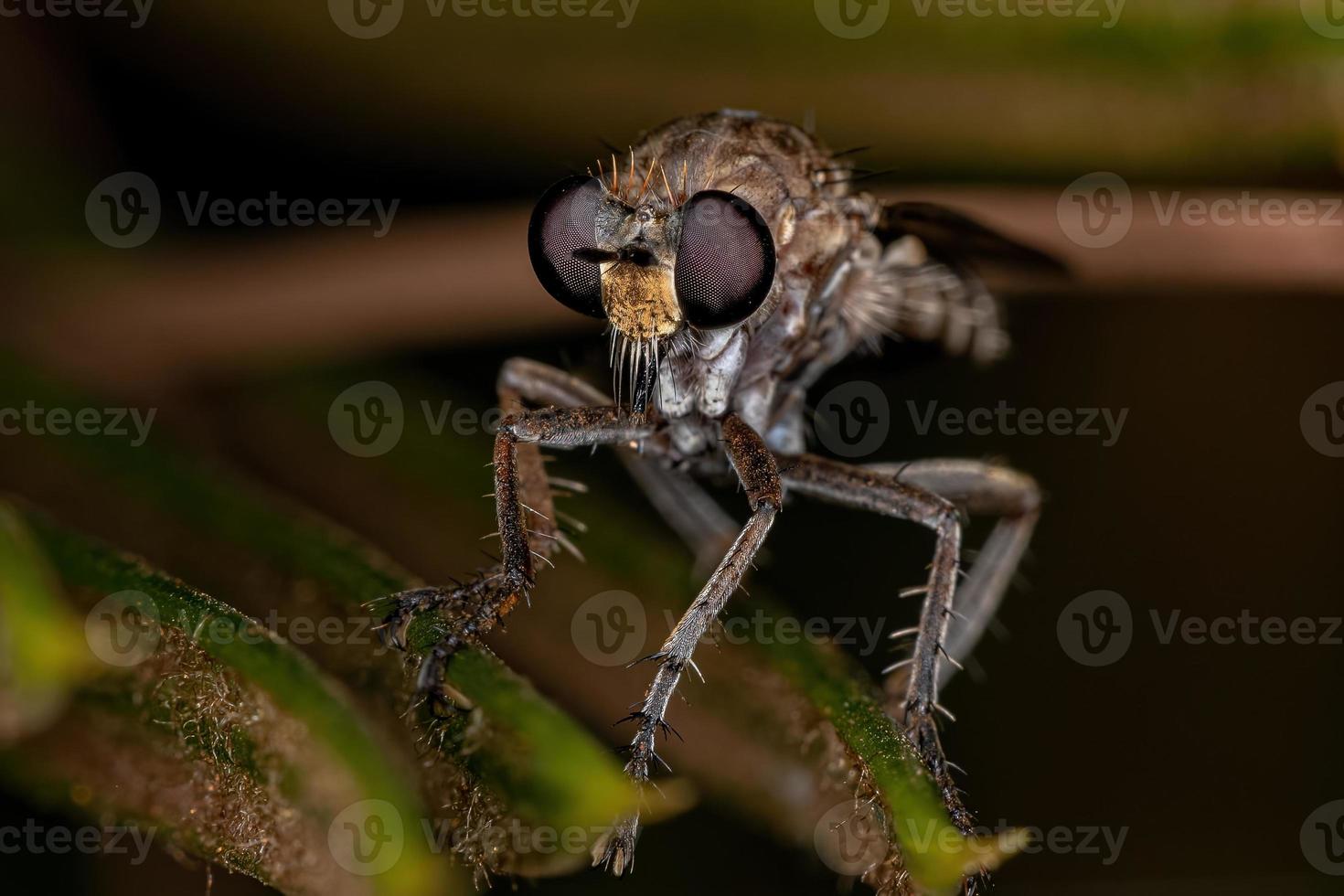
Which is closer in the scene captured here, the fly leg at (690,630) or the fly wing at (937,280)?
the fly leg at (690,630)

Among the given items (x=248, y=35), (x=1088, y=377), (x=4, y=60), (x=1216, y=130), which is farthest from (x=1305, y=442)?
(x=4, y=60)

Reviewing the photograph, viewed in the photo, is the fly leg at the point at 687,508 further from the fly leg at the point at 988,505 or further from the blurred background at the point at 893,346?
the fly leg at the point at 988,505

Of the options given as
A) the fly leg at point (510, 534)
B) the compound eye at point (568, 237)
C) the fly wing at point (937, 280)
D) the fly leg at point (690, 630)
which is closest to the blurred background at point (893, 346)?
the fly wing at point (937, 280)

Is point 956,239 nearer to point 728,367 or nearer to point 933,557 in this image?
point 728,367

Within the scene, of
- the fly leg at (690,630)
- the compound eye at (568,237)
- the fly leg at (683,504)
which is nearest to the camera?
the fly leg at (690,630)

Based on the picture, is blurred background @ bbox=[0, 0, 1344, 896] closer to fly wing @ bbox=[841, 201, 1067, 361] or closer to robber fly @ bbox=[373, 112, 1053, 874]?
fly wing @ bbox=[841, 201, 1067, 361]

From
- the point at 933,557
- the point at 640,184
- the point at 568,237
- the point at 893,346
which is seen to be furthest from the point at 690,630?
the point at 893,346

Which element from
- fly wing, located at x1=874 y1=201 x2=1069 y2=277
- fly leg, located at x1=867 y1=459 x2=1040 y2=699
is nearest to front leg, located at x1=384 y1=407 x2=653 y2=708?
fly leg, located at x1=867 y1=459 x2=1040 y2=699
